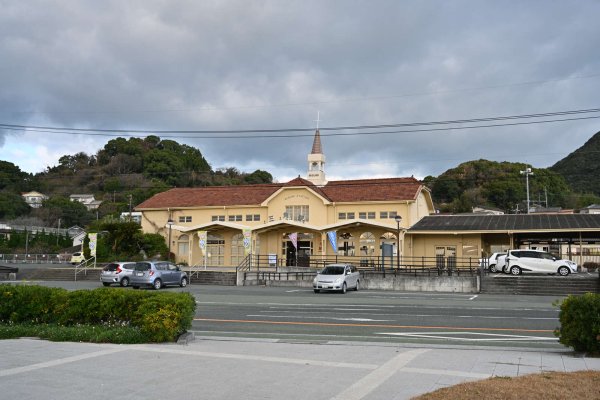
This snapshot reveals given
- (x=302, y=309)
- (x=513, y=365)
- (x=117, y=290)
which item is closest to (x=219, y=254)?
(x=302, y=309)

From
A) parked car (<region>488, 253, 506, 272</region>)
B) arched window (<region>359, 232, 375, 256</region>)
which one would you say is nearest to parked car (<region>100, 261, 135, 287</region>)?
arched window (<region>359, 232, 375, 256</region>)

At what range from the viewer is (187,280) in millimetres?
35344

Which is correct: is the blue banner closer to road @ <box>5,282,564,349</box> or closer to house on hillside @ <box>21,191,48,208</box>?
road @ <box>5,282,564,349</box>

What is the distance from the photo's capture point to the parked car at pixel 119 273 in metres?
32.3

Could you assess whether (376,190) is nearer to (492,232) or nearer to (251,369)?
(492,232)

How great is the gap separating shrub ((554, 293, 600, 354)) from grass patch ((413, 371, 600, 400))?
2.38 m

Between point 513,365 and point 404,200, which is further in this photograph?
point 404,200

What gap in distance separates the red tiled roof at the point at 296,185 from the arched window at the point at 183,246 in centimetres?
314

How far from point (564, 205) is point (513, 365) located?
Answer: 96.7 meters

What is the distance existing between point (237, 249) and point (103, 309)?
118 ft

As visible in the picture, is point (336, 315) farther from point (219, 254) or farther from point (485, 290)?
point (219, 254)

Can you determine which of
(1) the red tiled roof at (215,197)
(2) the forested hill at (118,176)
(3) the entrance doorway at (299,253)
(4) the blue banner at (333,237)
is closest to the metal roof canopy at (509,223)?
(4) the blue banner at (333,237)

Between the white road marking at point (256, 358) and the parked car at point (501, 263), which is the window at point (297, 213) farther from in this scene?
the white road marking at point (256, 358)

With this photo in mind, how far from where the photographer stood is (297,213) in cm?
4747
